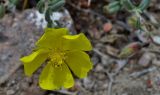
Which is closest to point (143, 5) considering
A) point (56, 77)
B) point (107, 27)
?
point (107, 27)

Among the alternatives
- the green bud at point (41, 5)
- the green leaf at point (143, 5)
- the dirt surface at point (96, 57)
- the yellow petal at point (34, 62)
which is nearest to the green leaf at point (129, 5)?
the green leaf at point (143, 5)

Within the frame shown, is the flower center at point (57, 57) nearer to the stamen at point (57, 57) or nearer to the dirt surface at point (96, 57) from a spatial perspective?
the stamen at point (57, 57)

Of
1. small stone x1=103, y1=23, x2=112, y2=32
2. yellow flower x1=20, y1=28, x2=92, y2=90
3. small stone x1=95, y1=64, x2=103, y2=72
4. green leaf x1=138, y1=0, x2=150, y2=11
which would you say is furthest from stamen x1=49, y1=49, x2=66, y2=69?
small stone x1=103, y1=23, x2=112, y2=32

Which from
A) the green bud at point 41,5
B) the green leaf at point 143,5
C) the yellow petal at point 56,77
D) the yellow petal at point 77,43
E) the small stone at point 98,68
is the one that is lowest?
the small stone at point 98,68

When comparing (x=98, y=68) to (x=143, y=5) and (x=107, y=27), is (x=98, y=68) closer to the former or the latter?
(x=107, y=27)

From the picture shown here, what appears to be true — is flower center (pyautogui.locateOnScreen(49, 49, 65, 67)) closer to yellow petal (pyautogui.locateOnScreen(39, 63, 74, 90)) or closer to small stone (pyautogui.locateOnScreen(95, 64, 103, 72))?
yellow petal (pyautogui.locateOnScreen(39, 63, 74, 90))

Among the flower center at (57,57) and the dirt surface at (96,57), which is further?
the dirt surface at (96,57)

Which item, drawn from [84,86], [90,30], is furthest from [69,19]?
[84,86]

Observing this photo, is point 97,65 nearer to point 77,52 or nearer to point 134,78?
point 134,78
